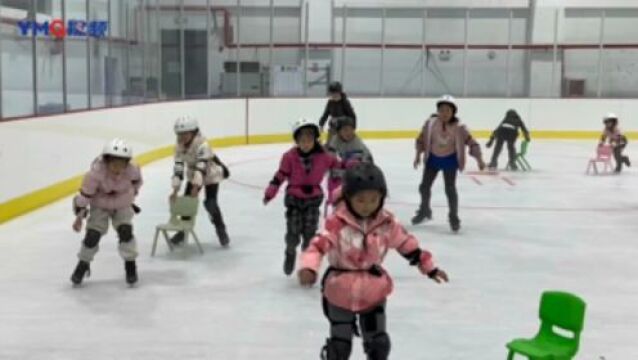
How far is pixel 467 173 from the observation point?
12172mm

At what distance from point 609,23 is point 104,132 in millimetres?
→ 14452

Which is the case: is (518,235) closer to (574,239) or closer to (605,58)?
(574,239)

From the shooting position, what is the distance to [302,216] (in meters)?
5.50

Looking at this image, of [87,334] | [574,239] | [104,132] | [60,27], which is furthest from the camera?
[104,132]

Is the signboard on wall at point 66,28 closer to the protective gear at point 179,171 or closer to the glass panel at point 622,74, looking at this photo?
the protective gear at point 179,171

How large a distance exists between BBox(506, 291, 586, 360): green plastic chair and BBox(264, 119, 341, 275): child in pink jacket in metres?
2.22

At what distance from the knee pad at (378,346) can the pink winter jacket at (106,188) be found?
2.56 m

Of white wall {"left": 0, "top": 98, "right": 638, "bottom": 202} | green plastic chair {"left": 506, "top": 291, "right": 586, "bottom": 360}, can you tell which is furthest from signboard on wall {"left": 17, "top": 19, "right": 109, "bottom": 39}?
green plastic chair {"left": 506, "top": 291, "right": 586, "bottom": 360}

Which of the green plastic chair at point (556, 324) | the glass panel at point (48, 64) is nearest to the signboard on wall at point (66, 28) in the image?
the glass panel at point (48, 64)

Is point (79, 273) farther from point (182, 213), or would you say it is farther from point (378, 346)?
point (378, 346)

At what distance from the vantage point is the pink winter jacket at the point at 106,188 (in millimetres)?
5121

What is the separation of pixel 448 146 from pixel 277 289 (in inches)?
107

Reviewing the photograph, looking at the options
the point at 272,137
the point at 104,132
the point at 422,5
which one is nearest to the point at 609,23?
the point at 422,5

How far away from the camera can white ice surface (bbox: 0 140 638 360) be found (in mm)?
4207
